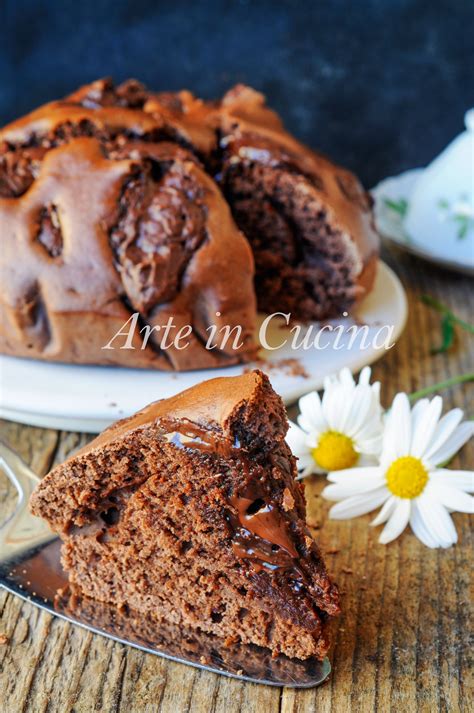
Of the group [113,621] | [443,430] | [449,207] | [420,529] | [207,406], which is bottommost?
[449,207]

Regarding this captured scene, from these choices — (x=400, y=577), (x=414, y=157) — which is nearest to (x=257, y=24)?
(x=414, y=157)

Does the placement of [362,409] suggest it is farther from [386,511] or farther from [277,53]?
[277,53]

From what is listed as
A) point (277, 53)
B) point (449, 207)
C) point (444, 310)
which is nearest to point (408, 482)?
point (444, 310)

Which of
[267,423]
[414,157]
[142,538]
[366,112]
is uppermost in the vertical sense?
[267,423]

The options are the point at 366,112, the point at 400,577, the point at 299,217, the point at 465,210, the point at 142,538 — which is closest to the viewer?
the point at 142,538

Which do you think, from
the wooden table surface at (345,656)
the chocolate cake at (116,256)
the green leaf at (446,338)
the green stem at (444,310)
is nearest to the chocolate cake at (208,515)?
the wooden table surface at (345,656)

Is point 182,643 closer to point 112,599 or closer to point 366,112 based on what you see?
point 112,599

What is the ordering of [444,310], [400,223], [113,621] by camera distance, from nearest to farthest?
[113,621] < [444,310] < [400,223]
